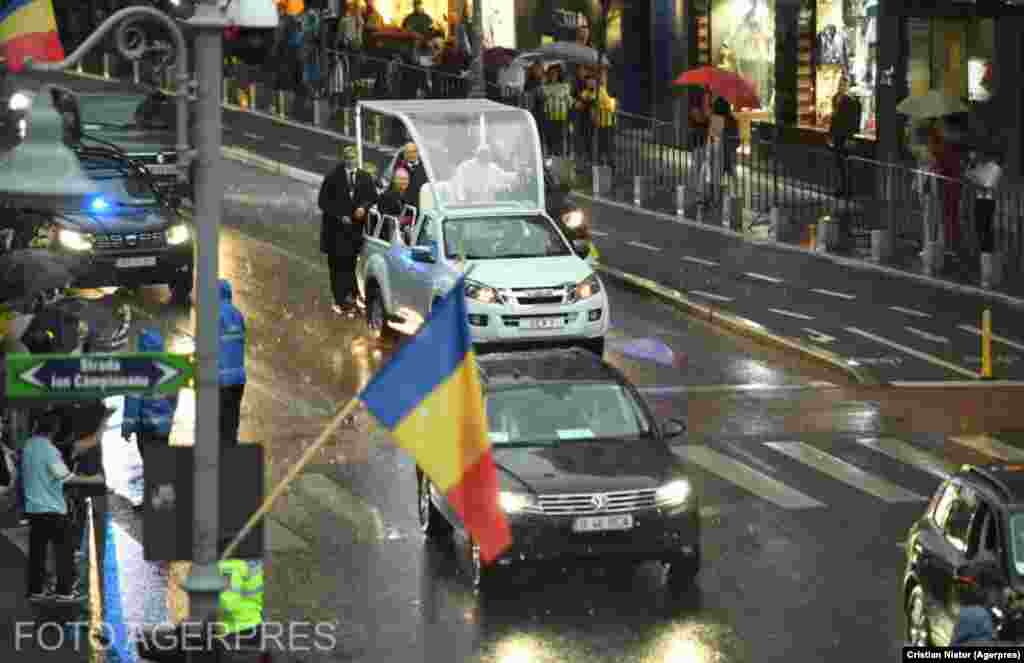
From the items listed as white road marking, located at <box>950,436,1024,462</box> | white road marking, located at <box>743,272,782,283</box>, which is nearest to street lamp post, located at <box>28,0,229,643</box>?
white road marking, located at <box>950,436,1024,462</box>

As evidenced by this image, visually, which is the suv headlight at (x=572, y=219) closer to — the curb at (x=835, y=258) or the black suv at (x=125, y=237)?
the black suv at (x=125, y=237)

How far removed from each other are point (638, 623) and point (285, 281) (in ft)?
51.4

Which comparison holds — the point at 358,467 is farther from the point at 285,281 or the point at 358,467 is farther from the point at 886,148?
the point at 886,148

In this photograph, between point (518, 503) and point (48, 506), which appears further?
point (518, 503)

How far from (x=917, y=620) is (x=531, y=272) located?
11502 mm

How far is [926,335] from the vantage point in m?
28.7

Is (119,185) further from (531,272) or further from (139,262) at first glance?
(531,272)

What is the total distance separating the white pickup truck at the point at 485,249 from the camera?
83.7 ft

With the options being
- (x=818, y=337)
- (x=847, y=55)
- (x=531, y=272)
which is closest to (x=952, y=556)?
(x=531, y=272)

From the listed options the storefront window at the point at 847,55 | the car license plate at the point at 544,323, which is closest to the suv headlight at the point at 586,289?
the car license plate at the point at 544,323

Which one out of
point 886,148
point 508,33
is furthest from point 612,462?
point 508,33

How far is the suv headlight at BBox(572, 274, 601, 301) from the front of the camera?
25.7m

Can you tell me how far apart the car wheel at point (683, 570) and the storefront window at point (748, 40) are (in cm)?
2883

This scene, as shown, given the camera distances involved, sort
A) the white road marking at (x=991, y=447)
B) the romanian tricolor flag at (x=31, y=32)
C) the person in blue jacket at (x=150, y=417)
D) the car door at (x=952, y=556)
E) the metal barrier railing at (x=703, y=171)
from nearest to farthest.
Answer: the car door at (x=952, y=556)
the person in blue jacket at (x=150, y=417)
the romanian tricolor flag at (x=31, y=32)
the white road marking at (x=991, y=447)
the metal barrier railing at (x=703, y=171)
